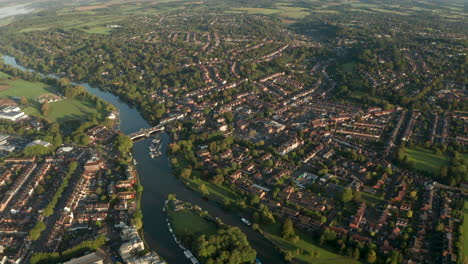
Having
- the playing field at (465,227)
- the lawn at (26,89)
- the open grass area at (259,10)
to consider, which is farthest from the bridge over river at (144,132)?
the open grass area at (259,10)

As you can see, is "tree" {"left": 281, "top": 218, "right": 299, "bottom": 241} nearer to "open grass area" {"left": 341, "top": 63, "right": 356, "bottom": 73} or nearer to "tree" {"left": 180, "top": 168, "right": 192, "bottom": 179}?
"tree" {"left": 180, "top": 168, "right": 192, "bottom": 179}

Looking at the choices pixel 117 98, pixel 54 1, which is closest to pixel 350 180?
pixel 117 98

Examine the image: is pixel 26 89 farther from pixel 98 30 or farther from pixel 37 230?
pixel 98 30

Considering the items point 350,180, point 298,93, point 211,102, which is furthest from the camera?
point 298,93

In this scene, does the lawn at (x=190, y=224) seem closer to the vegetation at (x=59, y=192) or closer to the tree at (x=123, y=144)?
the vegetation at (x=59, y=192)

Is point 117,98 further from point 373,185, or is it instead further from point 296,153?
point 373,185

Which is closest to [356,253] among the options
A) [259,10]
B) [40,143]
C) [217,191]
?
[217,191]
